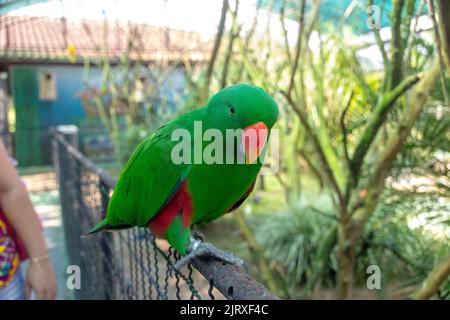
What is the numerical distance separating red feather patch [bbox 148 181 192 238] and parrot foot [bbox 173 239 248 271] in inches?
3.8

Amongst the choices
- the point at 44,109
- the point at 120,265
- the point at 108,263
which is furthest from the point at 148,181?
the point at 44,109

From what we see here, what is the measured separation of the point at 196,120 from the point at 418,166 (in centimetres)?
192

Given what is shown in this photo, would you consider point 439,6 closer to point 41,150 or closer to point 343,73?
point 343,73

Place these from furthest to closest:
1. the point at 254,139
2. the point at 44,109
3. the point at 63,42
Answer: the point at 63,42 → the point at 44,109 → the point at 254,139

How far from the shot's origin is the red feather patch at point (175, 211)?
137 cm

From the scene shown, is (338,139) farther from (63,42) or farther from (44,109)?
(63,42)

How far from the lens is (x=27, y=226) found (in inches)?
69.8

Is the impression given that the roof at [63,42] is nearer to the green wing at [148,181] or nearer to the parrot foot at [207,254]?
the green wing at [148,181]

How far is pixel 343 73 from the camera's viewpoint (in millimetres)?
4281

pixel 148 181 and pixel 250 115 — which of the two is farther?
pixel 148 181

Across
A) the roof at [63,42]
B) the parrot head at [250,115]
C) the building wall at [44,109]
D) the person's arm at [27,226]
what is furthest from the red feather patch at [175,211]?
the building wall at [44,109]

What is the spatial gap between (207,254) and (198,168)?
A: 25 centimetres

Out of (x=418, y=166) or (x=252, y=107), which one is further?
(x=418, y=166)

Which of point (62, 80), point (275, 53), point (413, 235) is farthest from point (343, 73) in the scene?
point (62, 80)
